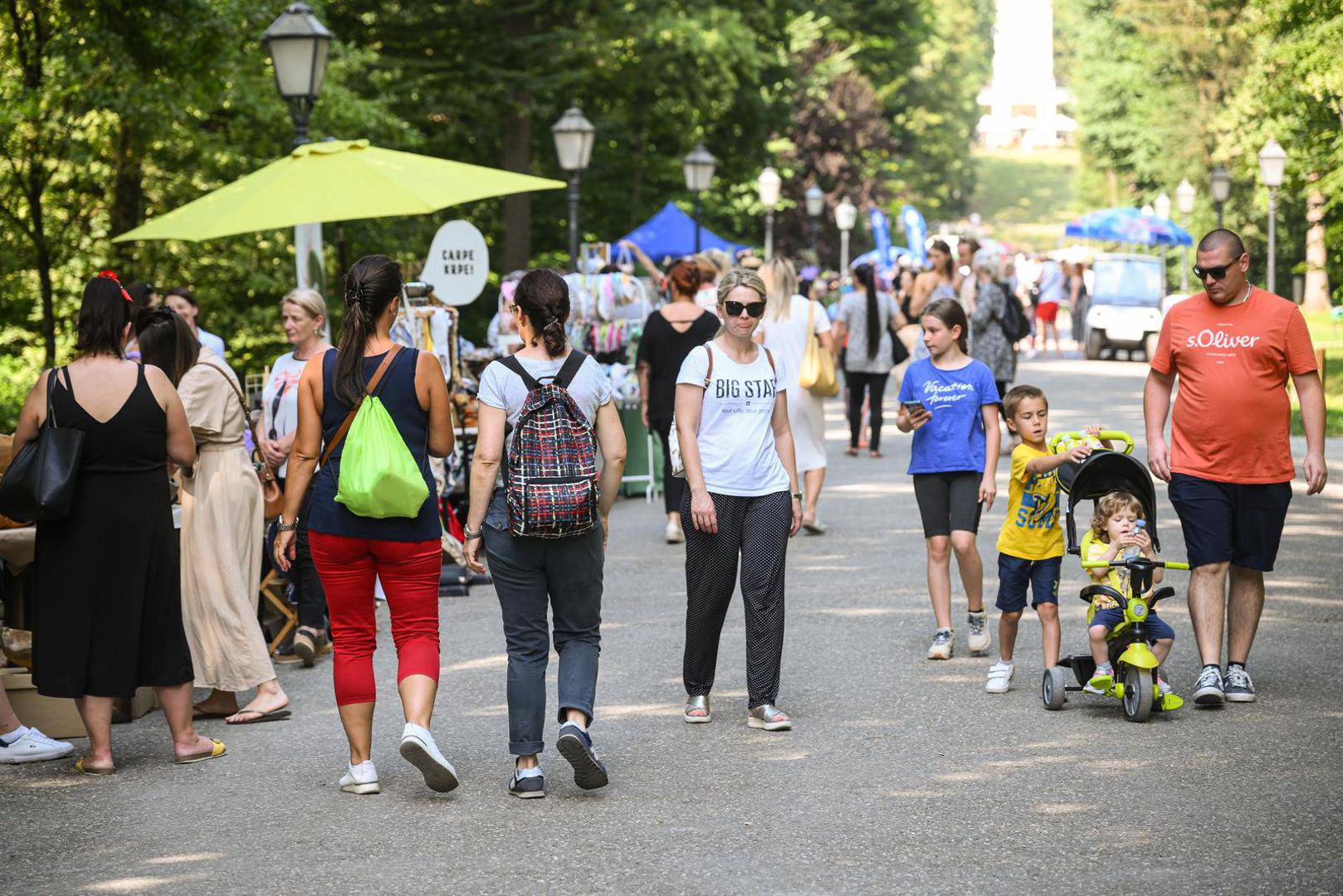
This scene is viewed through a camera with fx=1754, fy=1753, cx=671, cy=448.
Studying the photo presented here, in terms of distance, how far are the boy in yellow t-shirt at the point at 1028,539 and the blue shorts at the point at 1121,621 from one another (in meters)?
0.37

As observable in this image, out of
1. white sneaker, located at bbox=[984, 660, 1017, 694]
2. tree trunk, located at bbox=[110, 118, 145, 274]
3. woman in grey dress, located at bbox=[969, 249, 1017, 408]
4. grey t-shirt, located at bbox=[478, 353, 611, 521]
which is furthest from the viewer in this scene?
tree trunk, located at bbox=[110, 118, 145, 274]

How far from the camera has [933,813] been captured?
570 centimetres

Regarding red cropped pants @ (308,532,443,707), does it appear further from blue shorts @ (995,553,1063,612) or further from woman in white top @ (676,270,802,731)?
blue shorts @ (995,553,1063,612)

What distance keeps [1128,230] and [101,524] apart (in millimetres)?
31812

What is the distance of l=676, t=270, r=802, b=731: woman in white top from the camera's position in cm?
696

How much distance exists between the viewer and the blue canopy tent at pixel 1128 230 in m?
35.8

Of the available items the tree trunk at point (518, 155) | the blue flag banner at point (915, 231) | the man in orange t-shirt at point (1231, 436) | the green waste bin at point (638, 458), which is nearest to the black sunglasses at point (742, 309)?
the man in orange t-shirt at point (1231, 436)

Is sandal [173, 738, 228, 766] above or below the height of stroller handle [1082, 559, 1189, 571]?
below

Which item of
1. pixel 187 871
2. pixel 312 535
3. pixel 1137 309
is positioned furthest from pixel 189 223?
pixel 1137 309

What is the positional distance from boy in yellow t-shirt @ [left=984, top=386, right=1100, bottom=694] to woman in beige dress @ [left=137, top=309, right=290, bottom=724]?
3140 millimetres

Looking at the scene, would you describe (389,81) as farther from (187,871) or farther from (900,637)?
(187,871)

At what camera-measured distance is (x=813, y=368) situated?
1202 centimetres

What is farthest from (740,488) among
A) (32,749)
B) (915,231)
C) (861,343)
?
(915,231)

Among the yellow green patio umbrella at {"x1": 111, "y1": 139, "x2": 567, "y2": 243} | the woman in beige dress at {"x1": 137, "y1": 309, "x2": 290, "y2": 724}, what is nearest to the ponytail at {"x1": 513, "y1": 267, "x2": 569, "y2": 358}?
the woman in beige dress at {"x1": 137, "y1": 309, "x2": 290, "y2": 724}
